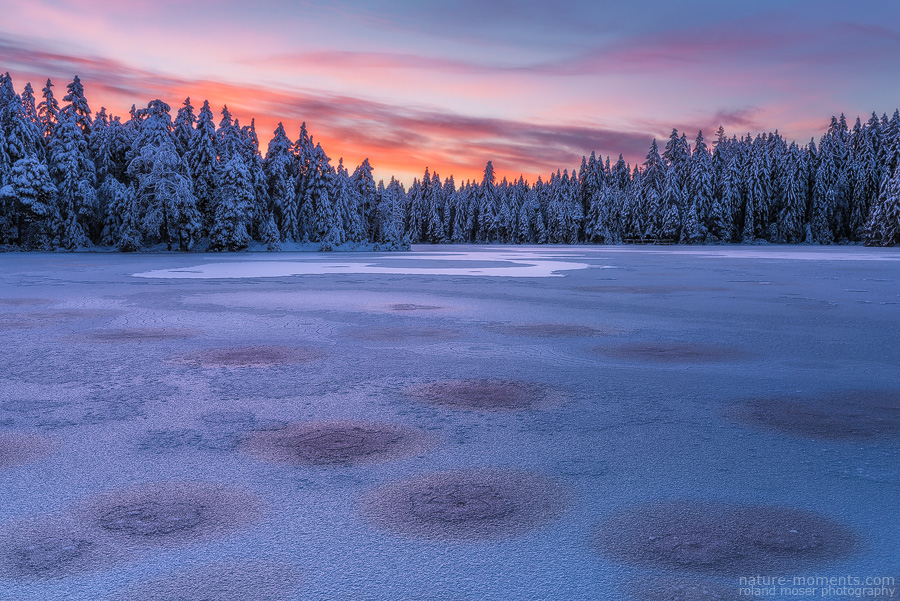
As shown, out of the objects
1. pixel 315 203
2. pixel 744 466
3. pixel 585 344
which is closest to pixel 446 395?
pixel 744 466

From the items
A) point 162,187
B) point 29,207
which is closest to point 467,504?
point 162,187

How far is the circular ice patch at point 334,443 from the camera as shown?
450cm

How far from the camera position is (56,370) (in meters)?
7.24

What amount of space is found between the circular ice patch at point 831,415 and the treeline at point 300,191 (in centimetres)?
4880

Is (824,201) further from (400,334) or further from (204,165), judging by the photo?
(400,334)

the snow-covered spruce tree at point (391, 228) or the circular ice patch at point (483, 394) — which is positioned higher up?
the snow-covered spruce tree at point (391, 228)

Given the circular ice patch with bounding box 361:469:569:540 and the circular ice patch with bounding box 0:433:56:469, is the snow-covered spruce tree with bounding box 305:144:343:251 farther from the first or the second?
the circular ice patch with bounding box 361:469:569:540

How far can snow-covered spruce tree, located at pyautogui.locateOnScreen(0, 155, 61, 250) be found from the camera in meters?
47.9

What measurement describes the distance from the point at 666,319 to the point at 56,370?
929 cm

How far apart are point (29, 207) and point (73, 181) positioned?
13.0 ft

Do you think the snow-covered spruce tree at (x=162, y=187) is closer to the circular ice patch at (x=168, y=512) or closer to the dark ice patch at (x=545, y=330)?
the dark ice patch at (x=545, y=330)

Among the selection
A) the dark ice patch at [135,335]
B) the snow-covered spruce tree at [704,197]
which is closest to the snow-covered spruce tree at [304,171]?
the snow-covered spruce tree at [704,197]

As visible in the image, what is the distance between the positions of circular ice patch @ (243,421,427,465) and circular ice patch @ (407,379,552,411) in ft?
3.15

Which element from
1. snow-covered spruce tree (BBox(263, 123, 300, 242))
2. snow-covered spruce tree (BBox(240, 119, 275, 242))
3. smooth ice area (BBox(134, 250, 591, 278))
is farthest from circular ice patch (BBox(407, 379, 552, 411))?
snow-covered spruce tree (BBox(263, 123, 300, 242))
